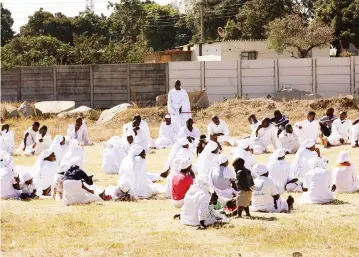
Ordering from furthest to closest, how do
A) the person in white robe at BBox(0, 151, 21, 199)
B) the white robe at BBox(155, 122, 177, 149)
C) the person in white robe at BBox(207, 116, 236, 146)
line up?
the white robe at BBox(155, 122, 177, 149) → the person in white robe at BBox(207, 116, 236, 146) → the person in white robe at BBox(0, 151, 21, 199)

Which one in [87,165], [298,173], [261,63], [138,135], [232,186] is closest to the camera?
[232,186]

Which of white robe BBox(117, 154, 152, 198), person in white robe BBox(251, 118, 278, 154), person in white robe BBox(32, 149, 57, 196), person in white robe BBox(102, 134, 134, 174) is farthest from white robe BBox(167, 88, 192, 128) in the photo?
white robe BBox(117, 154, 152, 198)

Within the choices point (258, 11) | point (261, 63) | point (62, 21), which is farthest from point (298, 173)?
point (62, 21)

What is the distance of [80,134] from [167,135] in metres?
2.43

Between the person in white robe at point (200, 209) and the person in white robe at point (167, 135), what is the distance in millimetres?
10512

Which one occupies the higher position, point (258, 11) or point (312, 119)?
point (258, 11)

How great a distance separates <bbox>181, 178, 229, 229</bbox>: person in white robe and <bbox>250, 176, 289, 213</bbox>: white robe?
3.18 feet

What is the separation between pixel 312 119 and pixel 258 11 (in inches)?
1168

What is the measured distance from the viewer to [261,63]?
3019 cm

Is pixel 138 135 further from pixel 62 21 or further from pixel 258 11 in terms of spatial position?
pixel 62 21

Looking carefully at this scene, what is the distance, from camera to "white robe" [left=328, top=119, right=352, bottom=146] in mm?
20161

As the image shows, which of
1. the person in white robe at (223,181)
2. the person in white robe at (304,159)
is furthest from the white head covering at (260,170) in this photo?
the person in white robe at (304,159)

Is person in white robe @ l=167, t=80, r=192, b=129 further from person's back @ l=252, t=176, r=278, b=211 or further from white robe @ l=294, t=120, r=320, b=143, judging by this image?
person's back @ l=252, t=176, r=278, b=211

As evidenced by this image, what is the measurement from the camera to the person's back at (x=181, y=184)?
11.8m
